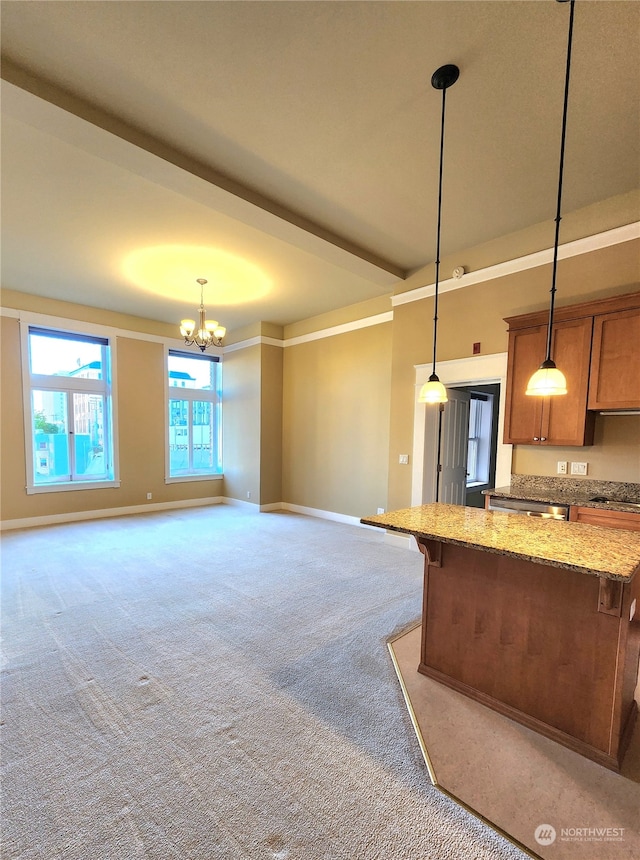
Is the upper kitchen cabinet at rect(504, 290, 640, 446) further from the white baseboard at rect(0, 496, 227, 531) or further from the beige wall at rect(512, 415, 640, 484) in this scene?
the white baseboard at rect(0, 496, 227, 531)

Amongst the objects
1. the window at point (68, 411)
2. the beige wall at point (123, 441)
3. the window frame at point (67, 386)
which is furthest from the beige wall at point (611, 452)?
the window at point (68, 411)

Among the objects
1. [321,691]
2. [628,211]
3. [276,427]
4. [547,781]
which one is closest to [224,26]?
[628,211]

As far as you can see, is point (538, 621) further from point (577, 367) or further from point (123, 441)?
point (123, 441)

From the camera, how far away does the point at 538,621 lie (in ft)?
6.12

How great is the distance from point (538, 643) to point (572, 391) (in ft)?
7.12

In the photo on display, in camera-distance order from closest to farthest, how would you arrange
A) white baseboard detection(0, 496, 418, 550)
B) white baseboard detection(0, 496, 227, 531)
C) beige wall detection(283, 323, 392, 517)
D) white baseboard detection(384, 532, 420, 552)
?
1. white baseboard detection(384, 532, 420, 552)
2. white baseboard detection(0, 496, 418, 550)
3. white baseboard detection(0, 496, 227, 531)
4. beige wall detection(283, 323, 392, 517)

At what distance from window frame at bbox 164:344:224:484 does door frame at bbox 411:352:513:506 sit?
14.2ft

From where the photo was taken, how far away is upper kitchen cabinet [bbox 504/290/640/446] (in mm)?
2891

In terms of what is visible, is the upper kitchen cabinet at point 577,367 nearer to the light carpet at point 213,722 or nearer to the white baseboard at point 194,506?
the light carpet at point 213,722

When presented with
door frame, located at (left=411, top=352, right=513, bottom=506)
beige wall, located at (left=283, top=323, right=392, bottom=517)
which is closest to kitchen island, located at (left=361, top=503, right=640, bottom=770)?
door frame, located at (left=411, top=352, right=513, bottom=506)

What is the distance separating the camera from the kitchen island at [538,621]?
165cm

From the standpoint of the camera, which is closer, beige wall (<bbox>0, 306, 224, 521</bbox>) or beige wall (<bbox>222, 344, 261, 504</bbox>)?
beige wall (<bbox>0, 306, 224, 521</bbox>)

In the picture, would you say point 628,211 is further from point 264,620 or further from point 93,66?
point 264,620

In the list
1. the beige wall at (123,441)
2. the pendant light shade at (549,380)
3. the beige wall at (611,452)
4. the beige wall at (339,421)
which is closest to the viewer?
the pendant light shade at (549,380)
